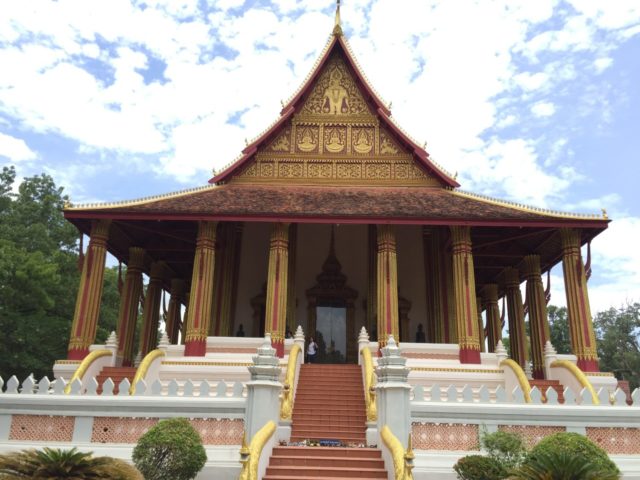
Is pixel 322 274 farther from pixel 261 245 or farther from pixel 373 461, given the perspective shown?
pixel 373 461

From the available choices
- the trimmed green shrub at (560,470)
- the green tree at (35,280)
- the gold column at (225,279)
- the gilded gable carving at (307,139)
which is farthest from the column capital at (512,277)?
the green tree at (35,280)

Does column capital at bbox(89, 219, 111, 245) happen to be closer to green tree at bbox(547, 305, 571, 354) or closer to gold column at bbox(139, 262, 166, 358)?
gold column at bbox(139, 262, 166, 358)

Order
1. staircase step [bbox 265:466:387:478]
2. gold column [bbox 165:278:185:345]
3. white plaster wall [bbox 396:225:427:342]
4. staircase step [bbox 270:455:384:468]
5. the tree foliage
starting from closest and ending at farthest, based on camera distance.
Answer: the tree foliage
staircase step [bbox 265:466:387:478]
staircase step [bbox 270:455:384:468]
white plaster wall [bbox 396:225:427:342]
gold column [bbox 165:278:185:345]

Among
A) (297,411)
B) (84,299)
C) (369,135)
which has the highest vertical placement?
(369,135)

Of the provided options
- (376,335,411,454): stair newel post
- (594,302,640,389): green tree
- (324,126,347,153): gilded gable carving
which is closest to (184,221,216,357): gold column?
(324,126,347,153): gilded gable carving

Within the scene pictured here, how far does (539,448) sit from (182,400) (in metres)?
4.82

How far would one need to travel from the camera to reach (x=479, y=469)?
6.92 metres

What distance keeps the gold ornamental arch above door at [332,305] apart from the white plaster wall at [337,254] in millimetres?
343

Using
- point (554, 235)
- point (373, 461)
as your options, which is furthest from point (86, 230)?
point (554, 235)

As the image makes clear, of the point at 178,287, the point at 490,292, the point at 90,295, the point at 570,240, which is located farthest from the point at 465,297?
the point at 178,287

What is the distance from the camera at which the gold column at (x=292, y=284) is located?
695 inches

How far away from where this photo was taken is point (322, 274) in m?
19.3

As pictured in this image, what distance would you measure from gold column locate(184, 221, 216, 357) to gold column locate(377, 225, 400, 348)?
15.1ft

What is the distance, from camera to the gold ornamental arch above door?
61.5ft
